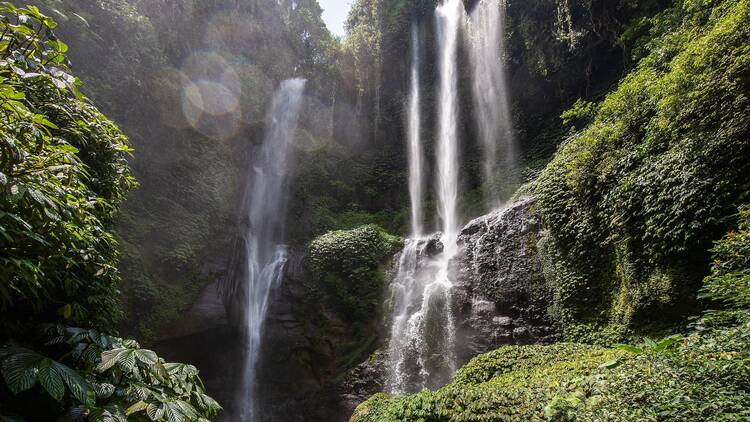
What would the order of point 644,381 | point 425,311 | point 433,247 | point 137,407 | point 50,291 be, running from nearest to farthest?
point 137,407
point 50,291
point 644,381
point 425,311
point 433,247

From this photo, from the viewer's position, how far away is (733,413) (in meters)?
2.52

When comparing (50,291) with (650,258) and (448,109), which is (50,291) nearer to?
(650,258)

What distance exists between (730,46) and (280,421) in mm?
13627

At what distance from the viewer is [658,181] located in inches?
240

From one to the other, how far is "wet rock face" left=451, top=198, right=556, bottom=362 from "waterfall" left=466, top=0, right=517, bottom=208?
5333 millimetres

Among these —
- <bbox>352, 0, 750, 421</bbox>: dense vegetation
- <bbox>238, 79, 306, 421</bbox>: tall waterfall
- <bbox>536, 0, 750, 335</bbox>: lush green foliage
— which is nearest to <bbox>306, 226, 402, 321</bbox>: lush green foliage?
<bbox>238, 79, 306, 421</bbox>: tall waterfall

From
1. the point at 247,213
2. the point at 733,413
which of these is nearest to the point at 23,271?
the point at 733,413

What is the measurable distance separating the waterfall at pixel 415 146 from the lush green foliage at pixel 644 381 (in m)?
10.6

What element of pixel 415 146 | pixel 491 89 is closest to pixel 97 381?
pixel 415 146

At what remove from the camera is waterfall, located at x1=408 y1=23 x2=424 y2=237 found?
16770mm

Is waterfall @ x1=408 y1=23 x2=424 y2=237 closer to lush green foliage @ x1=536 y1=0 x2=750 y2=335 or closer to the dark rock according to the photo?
the dark rock

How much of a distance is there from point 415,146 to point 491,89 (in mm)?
4370

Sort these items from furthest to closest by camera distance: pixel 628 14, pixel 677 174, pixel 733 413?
pixel 628 14 < pixel 677 174 < pixel 733 413

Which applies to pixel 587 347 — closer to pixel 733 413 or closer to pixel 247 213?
pixel 733 413
